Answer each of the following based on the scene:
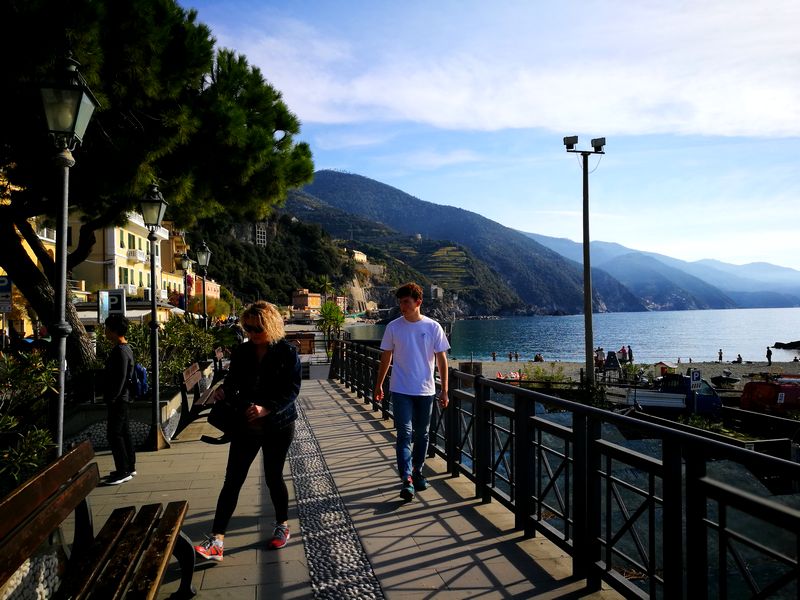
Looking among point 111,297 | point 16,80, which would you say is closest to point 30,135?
point 16,80

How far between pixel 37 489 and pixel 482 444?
3.44 metres

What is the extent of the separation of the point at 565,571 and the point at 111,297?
1889 cm

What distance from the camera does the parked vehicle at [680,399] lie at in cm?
2183

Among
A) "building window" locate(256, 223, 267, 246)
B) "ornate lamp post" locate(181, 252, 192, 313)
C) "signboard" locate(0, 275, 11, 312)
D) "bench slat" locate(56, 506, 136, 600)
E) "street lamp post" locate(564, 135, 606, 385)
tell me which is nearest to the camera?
"bench slat" locate(56, 506, 136, 600)

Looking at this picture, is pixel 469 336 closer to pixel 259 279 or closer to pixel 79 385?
pixel 259 279

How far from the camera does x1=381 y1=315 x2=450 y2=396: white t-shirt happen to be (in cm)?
503

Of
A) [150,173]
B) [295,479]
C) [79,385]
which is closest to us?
[295,479]

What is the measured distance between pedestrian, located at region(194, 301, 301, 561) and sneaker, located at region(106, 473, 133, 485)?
2426mm

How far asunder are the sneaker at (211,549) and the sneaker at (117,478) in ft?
8.09

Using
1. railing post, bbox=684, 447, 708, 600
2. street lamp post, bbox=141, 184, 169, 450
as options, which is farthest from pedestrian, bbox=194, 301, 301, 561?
street lamp post, bbox=141, 184, 169, 450

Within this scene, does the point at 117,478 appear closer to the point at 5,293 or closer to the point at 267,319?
the point at 267,319

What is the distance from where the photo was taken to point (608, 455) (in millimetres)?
3131

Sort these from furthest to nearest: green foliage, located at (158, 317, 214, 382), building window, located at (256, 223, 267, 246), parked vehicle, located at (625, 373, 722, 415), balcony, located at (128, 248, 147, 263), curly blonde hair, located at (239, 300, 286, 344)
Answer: building window, located at (256, 223, 267, 246), balcony, located at (128, 248, 147, 263), parked vehicle, located at (625, 373, 722, 415), green foliage, located at (158, 317, 214, 382), curly blonde hair, located at (239, 300, 286, 344)

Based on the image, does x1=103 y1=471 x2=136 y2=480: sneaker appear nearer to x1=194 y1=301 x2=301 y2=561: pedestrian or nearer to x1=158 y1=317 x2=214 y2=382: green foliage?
x1=194 y1=301 x2=301 y2=561: pedestrian
